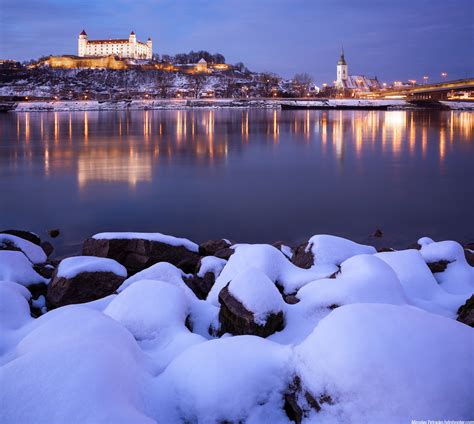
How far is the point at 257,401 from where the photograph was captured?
2854 millimetres

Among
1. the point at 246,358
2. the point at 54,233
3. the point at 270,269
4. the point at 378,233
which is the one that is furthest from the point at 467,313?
the point at 54,233

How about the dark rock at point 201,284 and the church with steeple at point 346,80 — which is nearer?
the dark rock at point 201,284

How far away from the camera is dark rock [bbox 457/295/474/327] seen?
4.08 meters

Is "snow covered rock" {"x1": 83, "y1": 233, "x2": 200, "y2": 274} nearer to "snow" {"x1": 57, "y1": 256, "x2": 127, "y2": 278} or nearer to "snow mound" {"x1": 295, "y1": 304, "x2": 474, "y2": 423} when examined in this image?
"snow" {"x1": 57, "y1": 256, "x2": 127, "y2": 278}

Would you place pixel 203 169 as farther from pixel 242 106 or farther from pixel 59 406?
pixel 242 106

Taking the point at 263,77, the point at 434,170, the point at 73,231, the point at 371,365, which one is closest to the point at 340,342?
the point at 371,365

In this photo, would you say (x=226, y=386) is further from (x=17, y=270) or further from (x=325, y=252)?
(x=17, y=270)

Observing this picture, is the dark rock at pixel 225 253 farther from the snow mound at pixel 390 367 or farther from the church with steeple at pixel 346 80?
the church with steeple at pixel 346 80

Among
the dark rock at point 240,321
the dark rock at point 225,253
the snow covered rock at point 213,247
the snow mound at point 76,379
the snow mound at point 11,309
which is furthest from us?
the snow covered rock at point 213,247

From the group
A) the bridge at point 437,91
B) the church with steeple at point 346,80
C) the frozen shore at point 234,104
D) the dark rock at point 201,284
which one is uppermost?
the church with steeple at point 346,80

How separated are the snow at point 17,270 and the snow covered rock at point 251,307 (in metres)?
2.91

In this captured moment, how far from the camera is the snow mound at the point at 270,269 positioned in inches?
209

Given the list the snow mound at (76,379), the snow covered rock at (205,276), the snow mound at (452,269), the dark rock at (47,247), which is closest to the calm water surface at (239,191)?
the dark rock at (47,247)

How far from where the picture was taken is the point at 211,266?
6.28 metres
